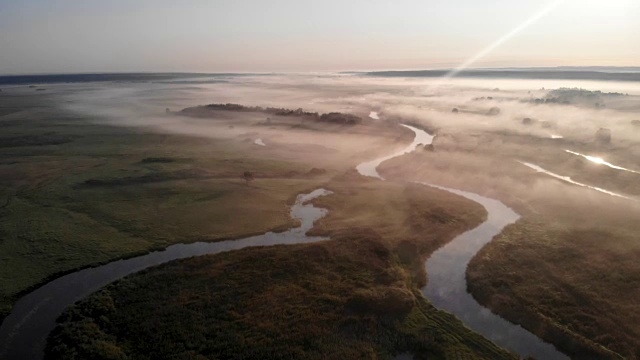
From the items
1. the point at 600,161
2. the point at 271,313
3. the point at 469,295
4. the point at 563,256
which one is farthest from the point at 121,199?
the point at 600,161

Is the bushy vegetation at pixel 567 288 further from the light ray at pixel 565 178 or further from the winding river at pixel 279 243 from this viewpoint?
the light ray at pixel 565 178

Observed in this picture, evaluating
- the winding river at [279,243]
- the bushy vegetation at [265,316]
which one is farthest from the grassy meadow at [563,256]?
the bushy vegetation at [265,316]

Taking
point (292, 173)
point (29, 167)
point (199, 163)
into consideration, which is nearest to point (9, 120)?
point (29, 167)

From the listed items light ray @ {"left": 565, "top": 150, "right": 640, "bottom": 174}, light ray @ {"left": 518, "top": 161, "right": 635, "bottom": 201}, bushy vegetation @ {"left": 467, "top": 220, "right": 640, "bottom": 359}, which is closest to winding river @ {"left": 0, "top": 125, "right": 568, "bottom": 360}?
bushy vegetation @ {"left": 467, "top": 220, "right": 640, "bottom": 359}

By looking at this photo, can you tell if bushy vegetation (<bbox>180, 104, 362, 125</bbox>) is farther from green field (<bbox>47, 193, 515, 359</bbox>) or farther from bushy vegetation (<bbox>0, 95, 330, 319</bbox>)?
green field (<bbox>47, 193, 515, 359</bbox>)

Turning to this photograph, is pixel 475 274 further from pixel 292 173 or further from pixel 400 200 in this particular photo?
pixel 292 173

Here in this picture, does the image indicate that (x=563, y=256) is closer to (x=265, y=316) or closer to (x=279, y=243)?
(x=279, y=243)
